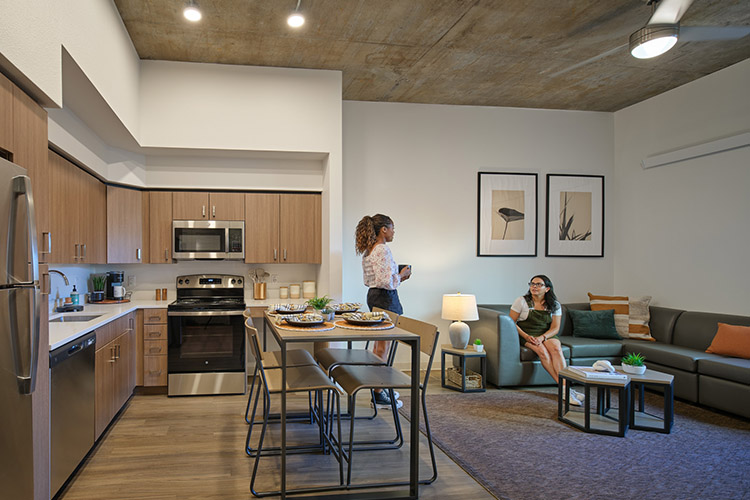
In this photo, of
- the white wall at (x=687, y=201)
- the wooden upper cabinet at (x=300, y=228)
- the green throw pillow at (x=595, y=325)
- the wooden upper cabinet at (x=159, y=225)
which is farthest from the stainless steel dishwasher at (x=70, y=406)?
the white wall at (x=687, y=201)

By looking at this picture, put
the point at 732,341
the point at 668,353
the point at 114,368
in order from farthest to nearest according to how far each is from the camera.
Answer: the point at 668,353, the point at 732,341, the point at 114,368

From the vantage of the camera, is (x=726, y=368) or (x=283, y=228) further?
(x=283, y=228)

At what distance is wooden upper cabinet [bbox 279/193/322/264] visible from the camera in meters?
5.45

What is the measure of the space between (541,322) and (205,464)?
3.28 meters

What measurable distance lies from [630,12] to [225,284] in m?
4.32

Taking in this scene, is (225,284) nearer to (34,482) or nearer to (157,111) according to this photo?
(157,111)

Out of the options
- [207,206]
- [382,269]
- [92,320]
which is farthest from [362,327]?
[207,206]

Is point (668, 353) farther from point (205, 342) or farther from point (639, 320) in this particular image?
point (205, 342)

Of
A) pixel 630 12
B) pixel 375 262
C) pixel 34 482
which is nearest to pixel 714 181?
pixel 630 12

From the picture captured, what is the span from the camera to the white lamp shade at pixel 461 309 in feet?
17.6

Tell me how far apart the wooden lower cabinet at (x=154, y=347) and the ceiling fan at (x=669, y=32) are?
4396mm

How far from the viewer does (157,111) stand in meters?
4.75

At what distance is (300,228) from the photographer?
5.46 metres

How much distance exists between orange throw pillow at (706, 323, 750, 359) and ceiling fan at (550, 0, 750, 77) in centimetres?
244
